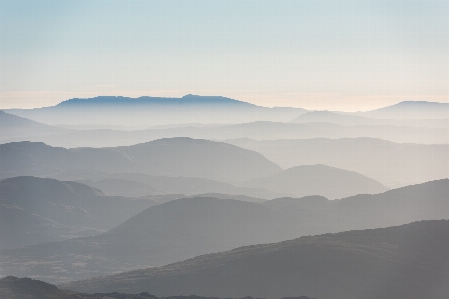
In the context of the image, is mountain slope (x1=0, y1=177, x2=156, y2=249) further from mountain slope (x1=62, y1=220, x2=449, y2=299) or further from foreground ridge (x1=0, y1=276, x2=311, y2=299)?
foreground ridge (x1=0, y1=276, x2=311, y2=299)

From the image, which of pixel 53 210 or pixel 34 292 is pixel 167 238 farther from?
pixel 34 292

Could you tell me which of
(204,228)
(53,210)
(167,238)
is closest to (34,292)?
(167,238)

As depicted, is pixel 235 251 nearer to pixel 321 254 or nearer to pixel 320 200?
pixel 321 254

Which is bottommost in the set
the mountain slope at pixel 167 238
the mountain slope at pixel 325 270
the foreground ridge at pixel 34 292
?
the mountain slope at pixel 167 238

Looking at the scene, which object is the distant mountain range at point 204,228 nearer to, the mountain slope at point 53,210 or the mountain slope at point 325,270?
the mountain slope at point 53,210

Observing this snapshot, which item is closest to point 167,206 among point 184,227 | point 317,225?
point 184,227

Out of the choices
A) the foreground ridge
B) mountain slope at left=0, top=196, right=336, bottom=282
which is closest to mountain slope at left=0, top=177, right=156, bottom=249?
mountain slope at left=0, top=196, right=336, bottom=282

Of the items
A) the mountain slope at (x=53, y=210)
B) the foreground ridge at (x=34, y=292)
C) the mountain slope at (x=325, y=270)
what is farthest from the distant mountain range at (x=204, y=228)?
the foreground ridge at (x=34, y=292)
